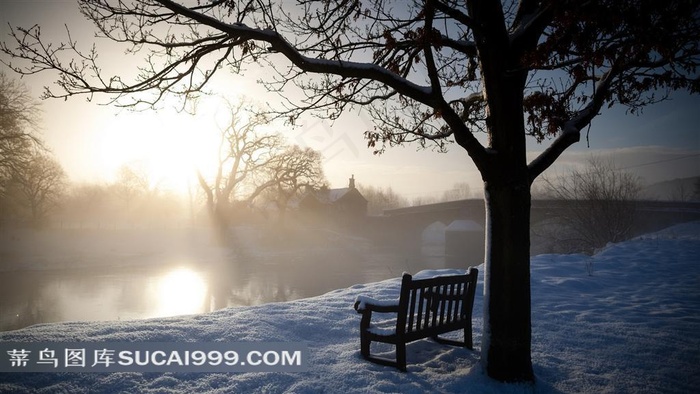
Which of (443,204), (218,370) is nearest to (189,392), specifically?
(218,370)

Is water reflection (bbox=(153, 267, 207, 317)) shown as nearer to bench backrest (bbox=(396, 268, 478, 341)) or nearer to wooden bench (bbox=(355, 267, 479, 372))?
wooden bench (bbox=(355, 267, 479, 372))

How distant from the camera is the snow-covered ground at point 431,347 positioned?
3773 mm

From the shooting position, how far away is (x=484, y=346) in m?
4.22

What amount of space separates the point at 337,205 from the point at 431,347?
50.8 metres

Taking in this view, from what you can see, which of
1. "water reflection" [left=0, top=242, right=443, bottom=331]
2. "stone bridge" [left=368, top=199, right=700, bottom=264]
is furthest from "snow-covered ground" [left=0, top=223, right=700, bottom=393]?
"stone bridge" [left=368, top=199, right=700, bottom=264]

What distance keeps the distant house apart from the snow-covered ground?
4439 centimetres

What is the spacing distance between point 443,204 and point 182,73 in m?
44.4

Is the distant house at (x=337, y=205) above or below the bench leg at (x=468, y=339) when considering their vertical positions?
above

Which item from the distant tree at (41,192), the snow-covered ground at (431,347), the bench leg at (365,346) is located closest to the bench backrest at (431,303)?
the snow-covered ground at (431,347)

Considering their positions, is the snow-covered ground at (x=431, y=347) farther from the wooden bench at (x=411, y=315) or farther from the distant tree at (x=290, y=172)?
the distant tree at (x=290, y=172)

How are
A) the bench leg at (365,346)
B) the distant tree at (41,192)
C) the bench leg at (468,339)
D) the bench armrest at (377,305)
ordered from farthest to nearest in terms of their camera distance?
the distant tree at (41,192) → the bench leg at (468,339) → the bench leg at (365,346) → the bench armrest at (377,305)

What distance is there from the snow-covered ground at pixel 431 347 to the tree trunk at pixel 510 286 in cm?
26

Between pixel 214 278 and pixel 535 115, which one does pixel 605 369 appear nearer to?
pixel 535 115

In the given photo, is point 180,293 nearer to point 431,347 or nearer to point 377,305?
point 431,347
